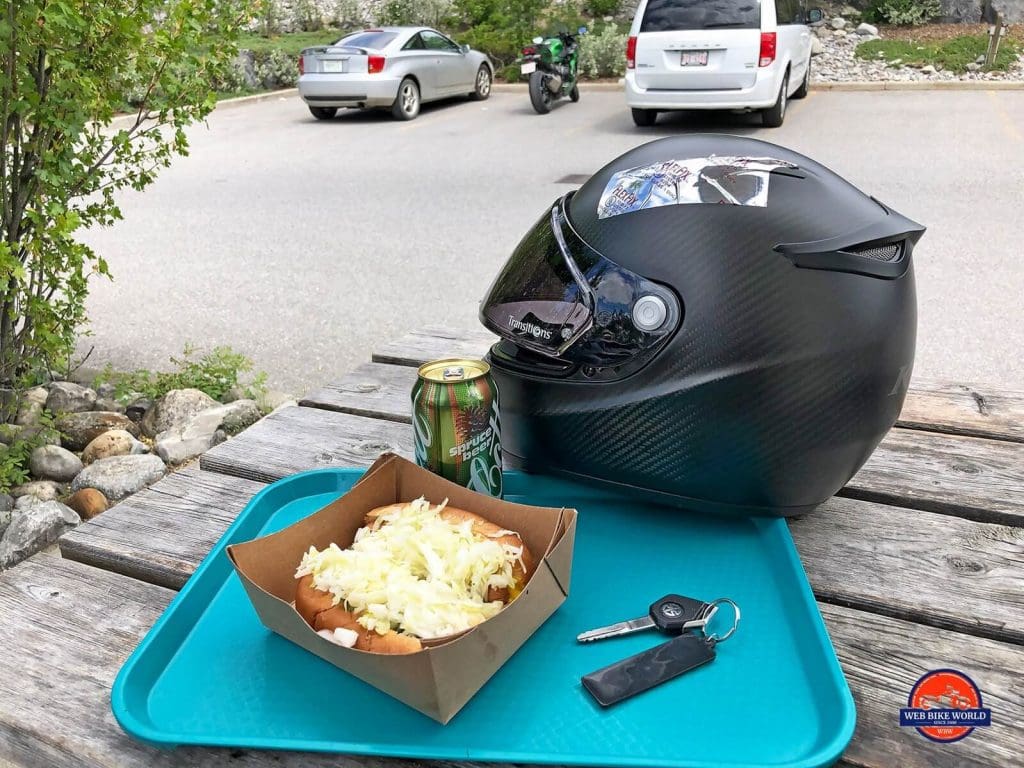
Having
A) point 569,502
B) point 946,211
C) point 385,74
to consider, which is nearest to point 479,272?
point 946,211

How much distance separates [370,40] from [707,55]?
460 centimetres

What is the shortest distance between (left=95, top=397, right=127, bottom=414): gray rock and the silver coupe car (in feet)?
26.1

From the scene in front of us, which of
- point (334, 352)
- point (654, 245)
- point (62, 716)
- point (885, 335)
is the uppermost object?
point (654, 245)

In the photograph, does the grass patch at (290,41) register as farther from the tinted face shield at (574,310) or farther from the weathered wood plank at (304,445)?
the tinted face shield at (574,310)

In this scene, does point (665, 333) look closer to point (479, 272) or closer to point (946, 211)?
point (479, 272)

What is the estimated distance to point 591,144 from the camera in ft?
28.4

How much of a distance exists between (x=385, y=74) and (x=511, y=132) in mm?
2002

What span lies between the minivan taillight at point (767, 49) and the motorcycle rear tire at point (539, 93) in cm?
312

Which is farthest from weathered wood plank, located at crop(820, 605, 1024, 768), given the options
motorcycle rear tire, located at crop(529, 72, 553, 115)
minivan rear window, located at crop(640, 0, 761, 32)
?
motorcycle rear tire, located at crop(529, 72, 553, 115)

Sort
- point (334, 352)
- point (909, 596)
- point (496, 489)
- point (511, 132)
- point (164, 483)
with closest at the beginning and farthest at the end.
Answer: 1. point (909, 596)
2. point (496, 489)
3. point (164, 483)
4. point (334, 352)
5. point (511, 132)

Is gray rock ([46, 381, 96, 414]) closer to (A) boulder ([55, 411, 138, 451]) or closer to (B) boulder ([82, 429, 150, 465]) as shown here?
(A) boulder ([55, 411, 138, 451])

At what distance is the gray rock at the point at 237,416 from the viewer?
124 inches

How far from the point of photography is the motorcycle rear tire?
1068 centimetres

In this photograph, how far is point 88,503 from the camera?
105 inches
